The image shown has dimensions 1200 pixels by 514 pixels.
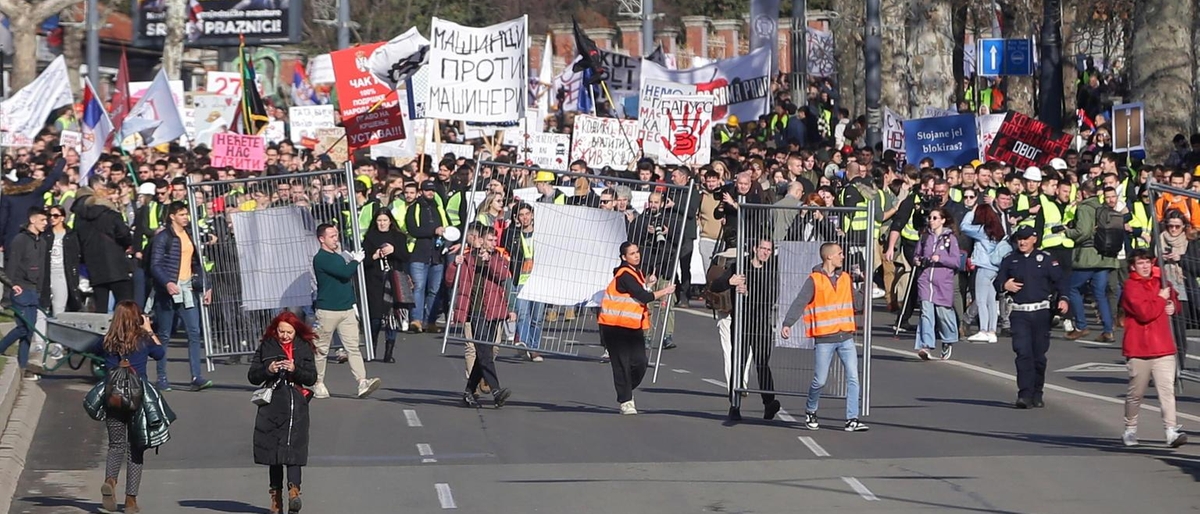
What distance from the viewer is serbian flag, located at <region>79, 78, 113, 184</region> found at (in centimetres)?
2441

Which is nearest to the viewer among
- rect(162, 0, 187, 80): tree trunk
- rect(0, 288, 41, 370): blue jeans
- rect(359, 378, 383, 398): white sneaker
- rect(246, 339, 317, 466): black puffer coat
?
rect(246, 339, 317, 466): black puffer coat

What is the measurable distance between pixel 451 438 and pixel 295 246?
307cm

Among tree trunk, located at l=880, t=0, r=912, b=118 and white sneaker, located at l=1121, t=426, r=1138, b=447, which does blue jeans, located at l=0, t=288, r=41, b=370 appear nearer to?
white sneaker, located at l=1121, t=426, r=1138, b=447

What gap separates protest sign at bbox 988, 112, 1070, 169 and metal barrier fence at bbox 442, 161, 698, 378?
29.7 ft

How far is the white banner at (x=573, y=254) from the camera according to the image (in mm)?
14891

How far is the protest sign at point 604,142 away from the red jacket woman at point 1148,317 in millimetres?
14935

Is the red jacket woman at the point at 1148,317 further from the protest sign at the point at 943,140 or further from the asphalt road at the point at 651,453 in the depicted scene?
the protest sign at the point at 943,140

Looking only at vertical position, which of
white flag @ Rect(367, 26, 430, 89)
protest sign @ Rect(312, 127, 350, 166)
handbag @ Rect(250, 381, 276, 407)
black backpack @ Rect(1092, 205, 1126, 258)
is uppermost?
white flag @ Rect(367, 26, 430, 89)

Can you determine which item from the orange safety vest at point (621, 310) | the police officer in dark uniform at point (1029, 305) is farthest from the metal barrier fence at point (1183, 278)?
the orange safety vest at point (621, 310)

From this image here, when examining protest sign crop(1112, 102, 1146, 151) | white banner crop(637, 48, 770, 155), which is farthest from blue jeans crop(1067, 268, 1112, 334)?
white banner crop(637, 48, 770, 155)

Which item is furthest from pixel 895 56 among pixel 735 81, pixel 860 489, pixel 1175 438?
pixel 860 489

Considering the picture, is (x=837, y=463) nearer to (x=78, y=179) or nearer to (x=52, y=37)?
(x=78, y=179)

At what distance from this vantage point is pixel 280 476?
10.7 meters

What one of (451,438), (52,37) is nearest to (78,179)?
(451,438)
